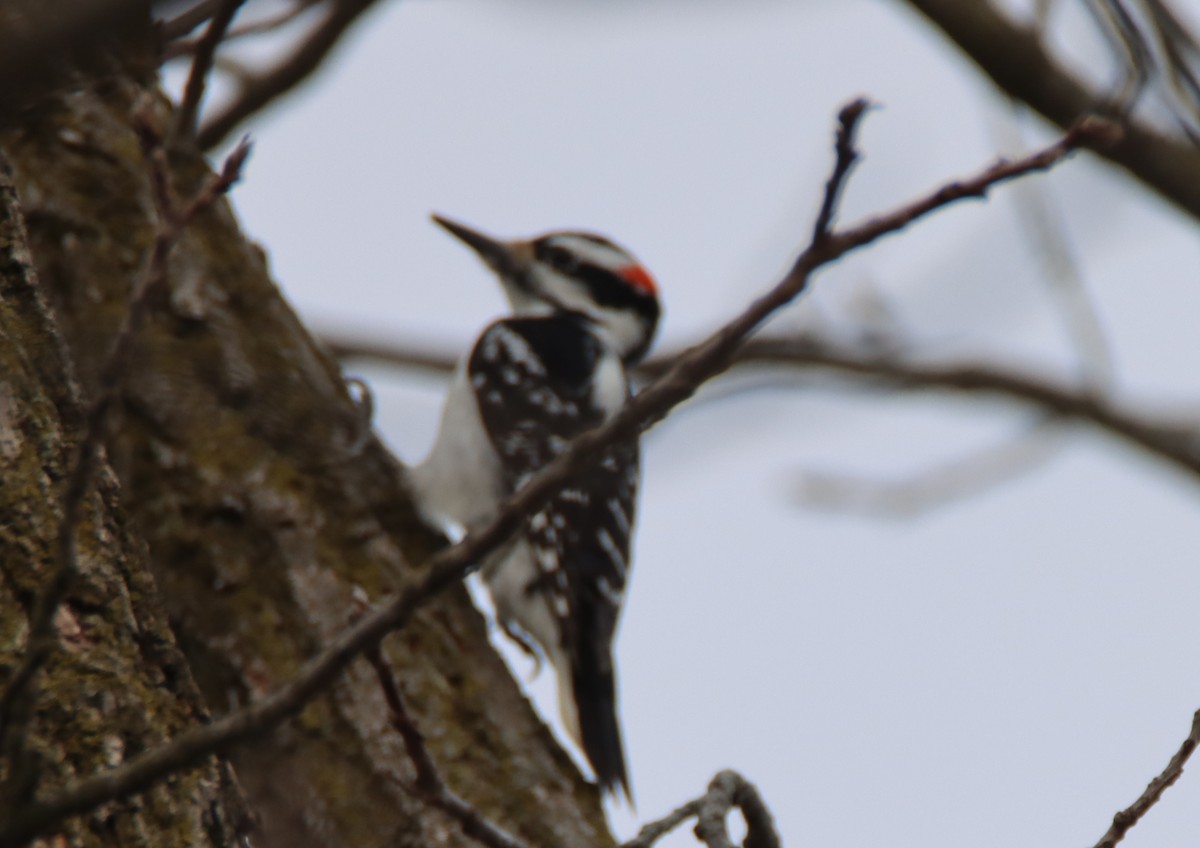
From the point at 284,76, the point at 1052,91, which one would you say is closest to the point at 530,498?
the point at 1052,91

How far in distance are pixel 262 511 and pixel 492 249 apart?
2771 mm

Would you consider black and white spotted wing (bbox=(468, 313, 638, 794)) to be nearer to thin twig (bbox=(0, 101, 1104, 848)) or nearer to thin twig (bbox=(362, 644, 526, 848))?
thin twig (bbox=(362, 644, 526, 848))

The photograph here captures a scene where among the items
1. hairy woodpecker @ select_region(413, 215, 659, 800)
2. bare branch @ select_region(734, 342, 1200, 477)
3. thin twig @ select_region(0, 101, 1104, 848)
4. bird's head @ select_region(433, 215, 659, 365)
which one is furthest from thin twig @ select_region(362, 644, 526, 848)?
bird's head @ select_region(433, 215, 659, 365)

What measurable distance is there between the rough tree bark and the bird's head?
2.32 meters

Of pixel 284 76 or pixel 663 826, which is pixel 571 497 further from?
pixel 663 826

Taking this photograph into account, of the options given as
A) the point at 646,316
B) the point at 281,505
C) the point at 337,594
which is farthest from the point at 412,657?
the point at 646,316

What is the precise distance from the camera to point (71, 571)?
1.20 meters

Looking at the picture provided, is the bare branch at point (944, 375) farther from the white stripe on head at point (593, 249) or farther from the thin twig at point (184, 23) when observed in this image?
the thin twig at point (184, 23)

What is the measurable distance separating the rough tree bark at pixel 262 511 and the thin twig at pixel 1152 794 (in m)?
1.21

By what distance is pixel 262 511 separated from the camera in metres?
3.03

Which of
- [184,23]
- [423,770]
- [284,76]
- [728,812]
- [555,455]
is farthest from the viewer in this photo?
[555,455]

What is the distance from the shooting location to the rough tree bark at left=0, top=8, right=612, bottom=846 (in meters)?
2.77

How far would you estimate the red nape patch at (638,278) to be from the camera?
239 inches

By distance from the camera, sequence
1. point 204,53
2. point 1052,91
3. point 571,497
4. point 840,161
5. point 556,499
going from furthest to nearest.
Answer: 1. point 571,497
2. point 556,499
3. point 1052,91
4. point 204,53
5. point 840,161
